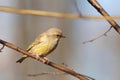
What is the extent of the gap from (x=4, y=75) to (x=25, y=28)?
722mm

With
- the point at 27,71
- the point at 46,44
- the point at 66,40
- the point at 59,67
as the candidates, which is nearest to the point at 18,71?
the point at 27,71

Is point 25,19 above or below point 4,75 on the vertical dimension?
above

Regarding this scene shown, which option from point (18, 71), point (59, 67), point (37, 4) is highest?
point (59, 67)

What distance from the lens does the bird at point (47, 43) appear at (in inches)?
98.8

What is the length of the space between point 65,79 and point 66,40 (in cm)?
126

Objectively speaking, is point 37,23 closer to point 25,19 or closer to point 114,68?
point 25,19

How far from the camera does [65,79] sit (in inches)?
143

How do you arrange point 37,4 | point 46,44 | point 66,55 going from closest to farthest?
point 46,44, point 66,55, point 37,4

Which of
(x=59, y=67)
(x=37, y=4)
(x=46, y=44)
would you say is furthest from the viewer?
(x=37, y=4)

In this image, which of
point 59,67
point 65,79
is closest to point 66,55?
point 65,79

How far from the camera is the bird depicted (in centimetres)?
251

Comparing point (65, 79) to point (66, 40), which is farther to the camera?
point (66, 40)

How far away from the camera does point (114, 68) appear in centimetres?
465

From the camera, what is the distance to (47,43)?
2635 millimetres
